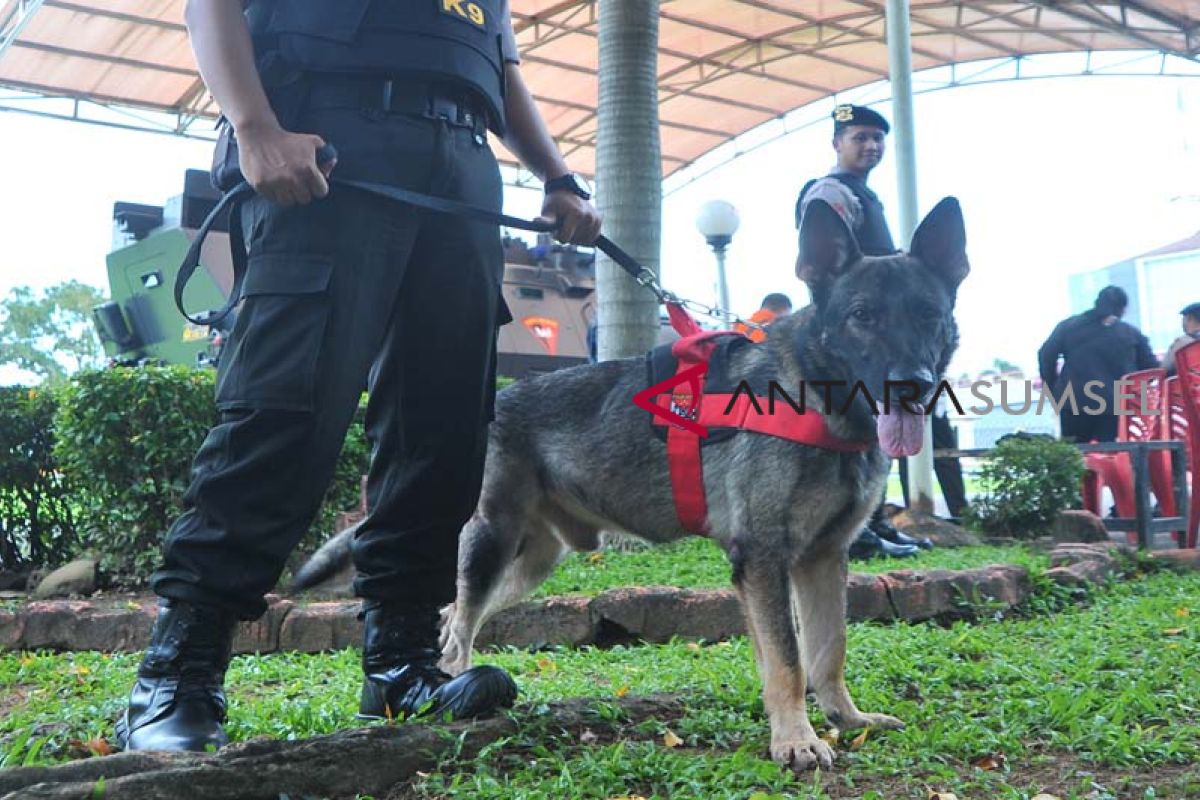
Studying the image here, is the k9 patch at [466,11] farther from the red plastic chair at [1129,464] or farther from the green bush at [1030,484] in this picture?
the red plastic chair at [1129,464]

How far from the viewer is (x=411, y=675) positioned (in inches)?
108

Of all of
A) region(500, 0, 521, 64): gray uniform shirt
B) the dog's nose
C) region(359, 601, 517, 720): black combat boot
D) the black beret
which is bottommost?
region(359, 601, 517, 720): black combat boot

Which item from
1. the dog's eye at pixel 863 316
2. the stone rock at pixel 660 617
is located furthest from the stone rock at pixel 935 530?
the dog's eye at pixel 863 316

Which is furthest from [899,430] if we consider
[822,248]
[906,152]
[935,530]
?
[906,152]

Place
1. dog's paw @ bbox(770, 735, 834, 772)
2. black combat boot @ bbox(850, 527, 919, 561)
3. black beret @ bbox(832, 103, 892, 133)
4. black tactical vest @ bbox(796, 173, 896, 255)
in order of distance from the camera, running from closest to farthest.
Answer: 1. dog's paw @ bbox(770, 735, 834, 772)
2. black tactical vest @ bbox(796, 173, 896, 255)
3. black beret @ bbox(832, 103, 892, 133)
4. black combat boot @ bbox(850, 527, 919, 561)

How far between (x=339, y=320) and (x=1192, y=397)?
646 cm

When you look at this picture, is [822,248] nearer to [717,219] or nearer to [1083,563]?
[1083,563]

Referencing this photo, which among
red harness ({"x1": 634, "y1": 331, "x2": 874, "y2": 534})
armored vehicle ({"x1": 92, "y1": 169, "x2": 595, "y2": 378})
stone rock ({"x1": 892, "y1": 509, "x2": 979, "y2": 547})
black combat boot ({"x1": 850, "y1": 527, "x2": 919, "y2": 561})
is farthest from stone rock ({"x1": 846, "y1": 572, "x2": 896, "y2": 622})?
armored vehicle ({"x1": 92, "y1": 169, "x2": 595, "y2": 378})

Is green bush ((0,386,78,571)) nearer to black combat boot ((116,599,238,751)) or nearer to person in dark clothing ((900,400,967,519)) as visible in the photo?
black combat boot ((116,599,238,751))

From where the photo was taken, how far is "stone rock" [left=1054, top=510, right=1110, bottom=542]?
7.14 metres

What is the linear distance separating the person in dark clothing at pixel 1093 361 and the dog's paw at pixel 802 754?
7.17 meters

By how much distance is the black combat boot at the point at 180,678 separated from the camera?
2312 mm

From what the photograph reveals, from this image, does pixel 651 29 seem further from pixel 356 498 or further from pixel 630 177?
pixel 356 498

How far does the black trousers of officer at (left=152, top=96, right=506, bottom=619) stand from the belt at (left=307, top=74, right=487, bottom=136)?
18 millimetres
